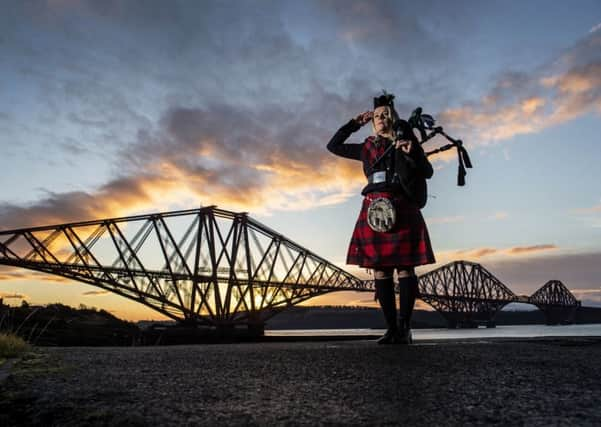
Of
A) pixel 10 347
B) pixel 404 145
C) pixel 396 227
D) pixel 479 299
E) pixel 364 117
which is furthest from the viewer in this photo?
pixel 479 299

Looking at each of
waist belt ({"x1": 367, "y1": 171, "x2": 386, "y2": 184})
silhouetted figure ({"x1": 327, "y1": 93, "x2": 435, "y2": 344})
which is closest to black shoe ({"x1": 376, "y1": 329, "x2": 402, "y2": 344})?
silhouetted figure ({"x1": 327, "y1": 93, "x2": 435, "y2": 344})

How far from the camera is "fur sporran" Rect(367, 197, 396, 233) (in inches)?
216

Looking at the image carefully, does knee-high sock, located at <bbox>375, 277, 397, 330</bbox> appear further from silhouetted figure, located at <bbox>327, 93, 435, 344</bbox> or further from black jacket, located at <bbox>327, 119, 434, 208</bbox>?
black jacket, located at <bbox>327, 119, 434, 208</bbox>

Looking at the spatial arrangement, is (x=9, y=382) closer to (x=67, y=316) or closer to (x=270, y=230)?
(x=67, y=316)

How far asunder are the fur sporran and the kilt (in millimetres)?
75

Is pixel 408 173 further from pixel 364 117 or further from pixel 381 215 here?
pixel 364 117

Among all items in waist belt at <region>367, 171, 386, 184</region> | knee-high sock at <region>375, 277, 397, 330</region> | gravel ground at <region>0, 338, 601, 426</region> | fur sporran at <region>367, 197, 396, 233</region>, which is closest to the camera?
gravel ground at <region>0, 338, 601, 426</region>

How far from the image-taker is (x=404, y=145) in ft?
17.8

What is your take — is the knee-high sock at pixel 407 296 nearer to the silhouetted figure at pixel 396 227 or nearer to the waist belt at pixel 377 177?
the silhouetted figure at pixel 396 227

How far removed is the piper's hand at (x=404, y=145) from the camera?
5.38 m

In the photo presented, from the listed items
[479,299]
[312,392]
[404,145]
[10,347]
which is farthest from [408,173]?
[479,299]

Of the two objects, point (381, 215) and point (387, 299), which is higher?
point (381, 215)

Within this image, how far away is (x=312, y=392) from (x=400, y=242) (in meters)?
3.59

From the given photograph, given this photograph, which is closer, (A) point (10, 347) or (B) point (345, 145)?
(A) point (10, 347)
